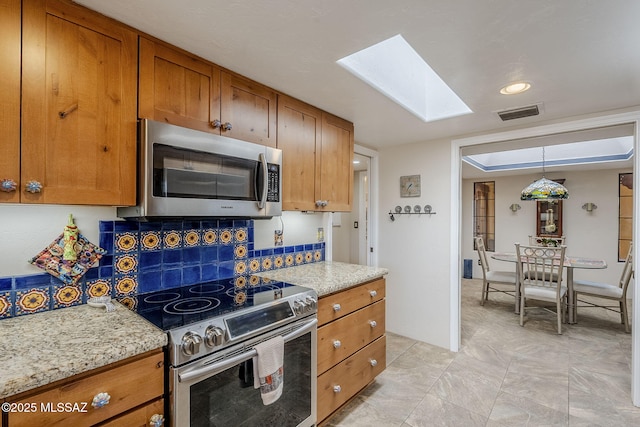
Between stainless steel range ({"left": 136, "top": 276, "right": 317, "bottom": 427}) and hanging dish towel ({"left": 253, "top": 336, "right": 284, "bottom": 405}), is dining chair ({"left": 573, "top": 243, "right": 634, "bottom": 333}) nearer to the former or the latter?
stainless steel range ({"left": 136, "top": 276, "right": 317, "bottom": 427})

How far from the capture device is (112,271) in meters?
1.53

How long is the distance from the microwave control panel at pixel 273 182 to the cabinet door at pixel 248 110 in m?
0.17

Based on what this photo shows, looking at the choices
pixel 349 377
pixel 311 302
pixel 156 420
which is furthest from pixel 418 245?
pixel 156 420

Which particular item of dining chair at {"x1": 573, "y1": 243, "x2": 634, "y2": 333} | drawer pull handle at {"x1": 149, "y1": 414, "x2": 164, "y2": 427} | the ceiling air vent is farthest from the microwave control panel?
dining chair at {"x1": 573, "y1": 243, "x2": 634, "y2": 333}

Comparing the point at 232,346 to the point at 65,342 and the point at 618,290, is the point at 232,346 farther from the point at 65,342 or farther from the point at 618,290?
the point at 618,290

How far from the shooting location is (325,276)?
2.14 m

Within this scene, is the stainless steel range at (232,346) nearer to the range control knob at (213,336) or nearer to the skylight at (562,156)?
the range control knob at (213,336)

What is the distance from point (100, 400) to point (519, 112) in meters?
2.91

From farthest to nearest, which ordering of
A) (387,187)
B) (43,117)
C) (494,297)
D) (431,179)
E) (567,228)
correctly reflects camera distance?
(567,228)
(494,297)
(387,187)
(431,179)
(43,117)

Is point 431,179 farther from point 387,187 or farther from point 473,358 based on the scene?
point 473,358

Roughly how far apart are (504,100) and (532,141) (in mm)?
1093

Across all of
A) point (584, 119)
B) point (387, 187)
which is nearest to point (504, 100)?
point (584, 119)

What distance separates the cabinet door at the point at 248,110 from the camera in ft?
5.53

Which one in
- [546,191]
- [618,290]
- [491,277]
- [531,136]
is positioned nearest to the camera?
[531,136]
